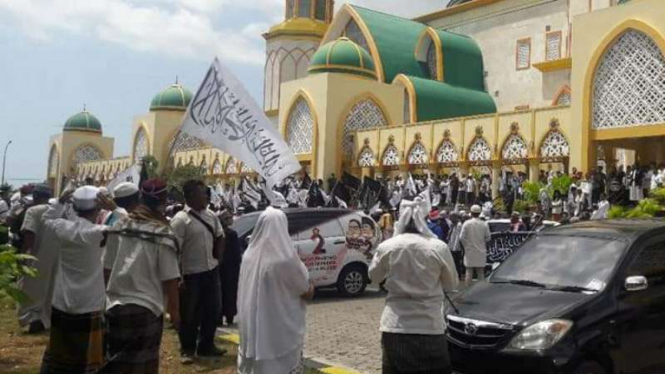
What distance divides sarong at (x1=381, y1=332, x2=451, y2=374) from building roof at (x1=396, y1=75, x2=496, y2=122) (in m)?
28.4

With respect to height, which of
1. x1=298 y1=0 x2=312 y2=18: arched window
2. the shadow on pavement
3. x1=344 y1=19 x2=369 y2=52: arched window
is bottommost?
the shadow on pavement

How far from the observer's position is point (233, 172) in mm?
36844

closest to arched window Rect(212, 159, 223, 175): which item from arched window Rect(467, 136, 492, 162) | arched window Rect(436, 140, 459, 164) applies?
arched window Rect(436, 140, 459, 164)

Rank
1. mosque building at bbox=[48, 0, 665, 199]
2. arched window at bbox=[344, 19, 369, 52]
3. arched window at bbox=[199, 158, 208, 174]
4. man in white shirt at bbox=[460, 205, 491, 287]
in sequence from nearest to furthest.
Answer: man in white shirt at bbox=[460, 205, 491, 287] < mosque building at bbox=[48, 0, 665, 199] < arched window at bbox=[344, 19, 369, 52] < arched window at bbox=[199, 158, 208, 174]

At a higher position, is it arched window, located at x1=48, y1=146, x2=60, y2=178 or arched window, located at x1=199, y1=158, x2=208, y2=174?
arched window, located at x1=48, y1=146, x2=60, y2=178

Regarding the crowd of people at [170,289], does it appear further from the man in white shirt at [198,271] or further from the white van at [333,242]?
the white van at [333,242]

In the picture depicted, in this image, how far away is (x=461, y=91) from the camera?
119 feet

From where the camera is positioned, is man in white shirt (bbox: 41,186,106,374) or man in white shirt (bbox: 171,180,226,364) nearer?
man in white shirt (bbox: 41,186,106,374)

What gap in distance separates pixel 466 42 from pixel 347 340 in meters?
32.4

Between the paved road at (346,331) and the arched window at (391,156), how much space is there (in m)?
15.8

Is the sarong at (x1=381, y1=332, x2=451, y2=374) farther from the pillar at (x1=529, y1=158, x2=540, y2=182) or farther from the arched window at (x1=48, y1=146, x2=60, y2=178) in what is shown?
the arched window at (x1=48, y1=146, x2=60, y2=178)

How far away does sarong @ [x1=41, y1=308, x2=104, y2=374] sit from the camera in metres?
5.24

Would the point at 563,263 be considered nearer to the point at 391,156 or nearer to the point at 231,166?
the point at 391,156

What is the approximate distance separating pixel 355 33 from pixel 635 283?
3411cm
